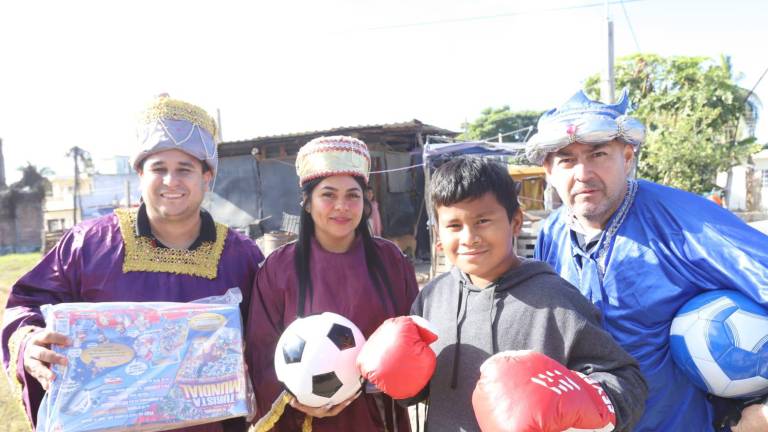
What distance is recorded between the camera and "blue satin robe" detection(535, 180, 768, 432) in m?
1.96

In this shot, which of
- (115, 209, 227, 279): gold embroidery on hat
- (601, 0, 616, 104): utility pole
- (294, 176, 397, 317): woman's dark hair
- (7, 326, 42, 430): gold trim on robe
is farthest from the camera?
(601, 0, 616, 104): utility pole

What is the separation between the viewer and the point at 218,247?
2576 mm

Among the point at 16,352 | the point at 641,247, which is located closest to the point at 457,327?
the point at 641,247

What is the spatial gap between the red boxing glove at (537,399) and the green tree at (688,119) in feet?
58.1

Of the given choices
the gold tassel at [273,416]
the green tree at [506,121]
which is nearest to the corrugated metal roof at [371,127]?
the gold tassel at [273,416]

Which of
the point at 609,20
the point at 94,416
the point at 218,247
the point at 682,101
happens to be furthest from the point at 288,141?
the point at 682,101

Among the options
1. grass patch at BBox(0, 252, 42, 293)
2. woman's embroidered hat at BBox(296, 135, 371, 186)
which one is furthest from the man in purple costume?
grass patch at BBox(0, 252, 42, 293)

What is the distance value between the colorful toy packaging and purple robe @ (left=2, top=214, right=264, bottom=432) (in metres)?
0.31

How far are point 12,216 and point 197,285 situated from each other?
36358mm

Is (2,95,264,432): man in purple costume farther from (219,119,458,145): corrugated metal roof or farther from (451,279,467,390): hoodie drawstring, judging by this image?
(219,119,458,145): corrugated metal roof

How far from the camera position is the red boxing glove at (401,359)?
5.54 ft

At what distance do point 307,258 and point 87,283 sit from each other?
1082 millimetres

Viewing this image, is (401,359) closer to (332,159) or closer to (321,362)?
(321,362)

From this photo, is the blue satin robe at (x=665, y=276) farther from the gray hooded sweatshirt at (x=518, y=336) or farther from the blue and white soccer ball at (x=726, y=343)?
the gray hooded sweatshirt at (x=518, y=336)
